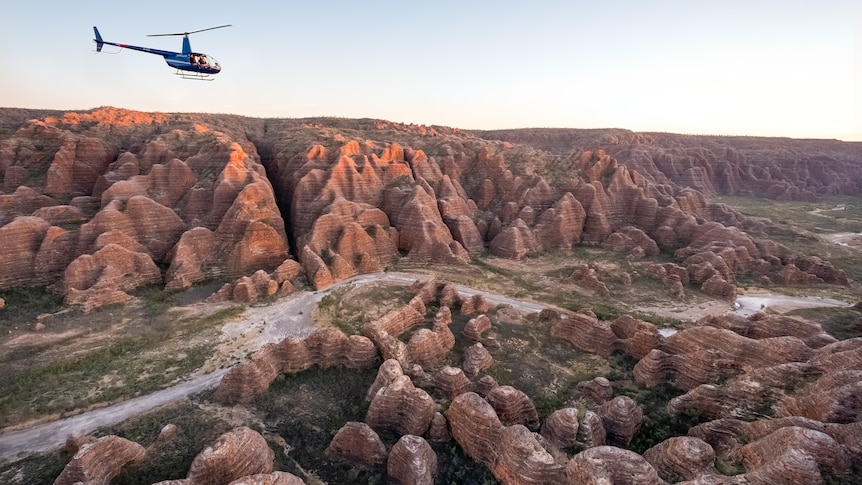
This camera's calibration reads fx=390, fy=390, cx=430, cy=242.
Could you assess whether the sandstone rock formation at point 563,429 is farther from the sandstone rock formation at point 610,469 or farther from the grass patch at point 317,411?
the grass patch at point 317,411

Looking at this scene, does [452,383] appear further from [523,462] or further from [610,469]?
[610,469]

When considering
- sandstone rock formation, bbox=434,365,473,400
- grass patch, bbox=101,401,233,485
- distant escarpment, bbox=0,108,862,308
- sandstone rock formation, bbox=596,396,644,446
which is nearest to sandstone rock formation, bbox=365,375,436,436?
sandstone rock formation, bbox=434,365,473,400

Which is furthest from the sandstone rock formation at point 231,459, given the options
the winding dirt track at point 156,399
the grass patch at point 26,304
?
the grass patch at point 26,304

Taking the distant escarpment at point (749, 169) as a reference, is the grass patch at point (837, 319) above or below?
below

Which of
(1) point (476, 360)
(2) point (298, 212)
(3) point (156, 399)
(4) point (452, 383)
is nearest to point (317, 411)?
(4) point (452, 383)

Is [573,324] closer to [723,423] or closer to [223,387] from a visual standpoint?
[723,423]

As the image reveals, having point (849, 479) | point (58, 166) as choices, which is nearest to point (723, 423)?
point (849, 479)

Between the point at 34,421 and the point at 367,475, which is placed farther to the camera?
the point at 34,421

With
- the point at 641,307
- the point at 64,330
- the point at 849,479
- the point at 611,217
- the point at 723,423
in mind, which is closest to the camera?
the point at 849,479
